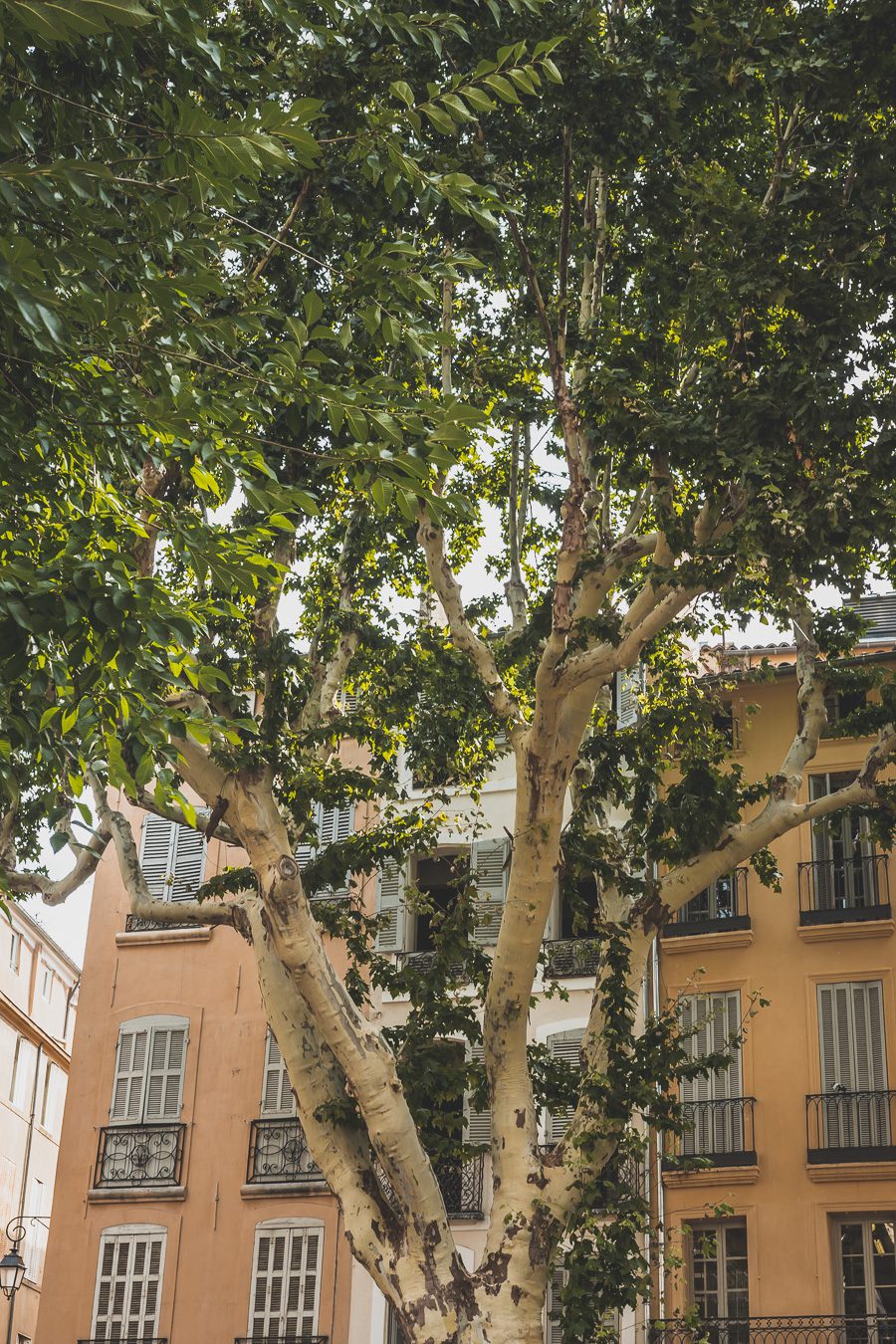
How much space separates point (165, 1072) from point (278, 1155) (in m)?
2.39

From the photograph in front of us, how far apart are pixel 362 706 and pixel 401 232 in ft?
18.1

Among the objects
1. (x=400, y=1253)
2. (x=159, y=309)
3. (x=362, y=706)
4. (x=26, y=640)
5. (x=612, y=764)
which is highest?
(x=362, y=706)

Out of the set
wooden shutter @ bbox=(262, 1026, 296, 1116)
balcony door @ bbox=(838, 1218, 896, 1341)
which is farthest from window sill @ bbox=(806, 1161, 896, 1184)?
wooden shutter @ bbox=(262, 1026, 296, 1116)

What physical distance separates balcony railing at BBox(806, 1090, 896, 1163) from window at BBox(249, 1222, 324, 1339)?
6.94 m

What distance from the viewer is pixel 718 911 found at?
76.8 feet

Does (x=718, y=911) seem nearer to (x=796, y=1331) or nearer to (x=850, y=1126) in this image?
(x=850, y=1126)

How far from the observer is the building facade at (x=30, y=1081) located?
111 feet

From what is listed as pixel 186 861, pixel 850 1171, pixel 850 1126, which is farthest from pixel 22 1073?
pixel 850 1171

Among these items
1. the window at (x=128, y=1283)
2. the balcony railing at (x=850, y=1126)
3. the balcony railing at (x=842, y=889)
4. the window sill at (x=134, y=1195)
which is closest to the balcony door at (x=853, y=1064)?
the balcony railing at (x=850, y=1126)

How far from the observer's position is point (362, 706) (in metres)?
17.7

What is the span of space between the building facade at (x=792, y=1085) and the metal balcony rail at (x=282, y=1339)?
4.70 metres

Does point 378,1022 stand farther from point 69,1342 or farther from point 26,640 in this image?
point 69,1342

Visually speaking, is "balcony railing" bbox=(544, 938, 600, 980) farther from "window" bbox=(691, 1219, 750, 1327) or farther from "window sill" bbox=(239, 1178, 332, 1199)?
"window sill" bbox=(239, 1178, 332, 1199)

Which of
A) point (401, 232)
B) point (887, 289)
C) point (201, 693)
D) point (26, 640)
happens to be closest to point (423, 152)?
point (401, 232)
